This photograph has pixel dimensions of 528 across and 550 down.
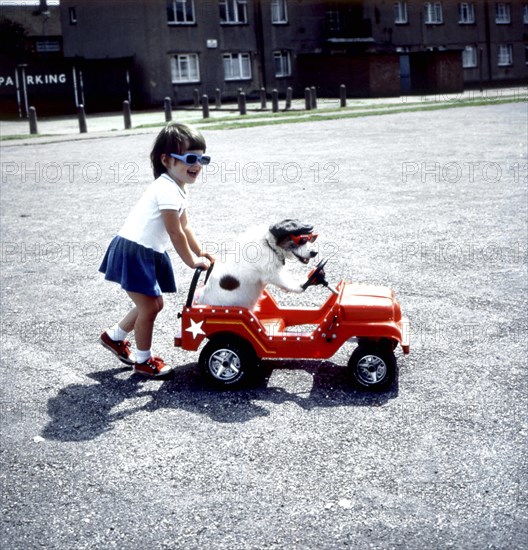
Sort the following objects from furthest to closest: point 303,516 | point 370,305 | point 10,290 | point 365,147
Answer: point 365,147 < point 10,290 < point 370,305 < point 303,516

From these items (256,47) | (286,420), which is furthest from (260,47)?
(286,420)

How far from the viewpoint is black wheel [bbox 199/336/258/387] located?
4621mm

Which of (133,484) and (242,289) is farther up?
(242,289)

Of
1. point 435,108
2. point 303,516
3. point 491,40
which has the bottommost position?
point 303,516

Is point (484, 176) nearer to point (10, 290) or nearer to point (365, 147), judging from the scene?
point (365, 147)

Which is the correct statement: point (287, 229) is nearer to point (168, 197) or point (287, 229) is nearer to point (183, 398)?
point (168, 197)

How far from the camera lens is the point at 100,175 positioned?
47.0 ft

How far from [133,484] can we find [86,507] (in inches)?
10.1

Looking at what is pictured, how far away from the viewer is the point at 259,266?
464 cm

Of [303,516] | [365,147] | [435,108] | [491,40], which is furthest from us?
[491,40]

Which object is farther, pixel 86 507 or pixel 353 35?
pixel 353 35

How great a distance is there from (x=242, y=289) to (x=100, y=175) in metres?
10.1

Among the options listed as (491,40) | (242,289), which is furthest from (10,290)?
(491,40)

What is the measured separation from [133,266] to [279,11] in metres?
44.4
